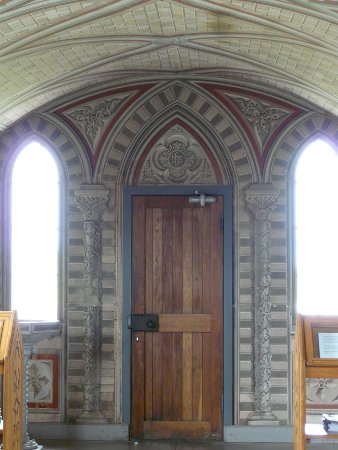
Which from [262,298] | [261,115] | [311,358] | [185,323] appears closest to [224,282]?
[262,298]

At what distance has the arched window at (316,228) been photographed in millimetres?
10141

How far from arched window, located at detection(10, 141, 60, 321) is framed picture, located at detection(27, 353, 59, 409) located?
41cm

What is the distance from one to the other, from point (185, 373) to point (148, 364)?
0.38 m

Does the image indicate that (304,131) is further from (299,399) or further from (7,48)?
(299,399)

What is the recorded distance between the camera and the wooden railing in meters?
6.23

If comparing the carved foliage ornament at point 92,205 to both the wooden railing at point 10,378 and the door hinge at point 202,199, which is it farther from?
the wooden railing at point 10,378

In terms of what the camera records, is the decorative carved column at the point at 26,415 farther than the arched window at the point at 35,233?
No

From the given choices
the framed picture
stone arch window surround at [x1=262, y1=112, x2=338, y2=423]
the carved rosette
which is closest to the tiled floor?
the framed picture

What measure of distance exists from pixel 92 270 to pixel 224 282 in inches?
52.5

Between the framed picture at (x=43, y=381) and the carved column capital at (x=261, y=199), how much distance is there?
8.12 ft

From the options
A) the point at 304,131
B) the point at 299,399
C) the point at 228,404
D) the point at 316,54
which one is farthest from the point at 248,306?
the point at 299,399

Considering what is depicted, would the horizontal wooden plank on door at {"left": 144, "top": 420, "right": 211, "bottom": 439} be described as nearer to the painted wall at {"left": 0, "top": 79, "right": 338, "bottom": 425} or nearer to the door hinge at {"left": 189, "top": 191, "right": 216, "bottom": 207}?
the painted wall at {"left": 0, "top": 79, "right": 338, "bottom": 425}

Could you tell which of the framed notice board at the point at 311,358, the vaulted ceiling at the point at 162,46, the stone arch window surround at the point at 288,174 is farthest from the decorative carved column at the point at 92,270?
the framed notice board at the point at 311,358

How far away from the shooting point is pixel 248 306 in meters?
10.1
